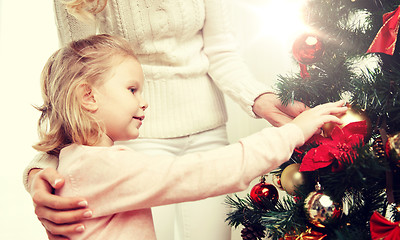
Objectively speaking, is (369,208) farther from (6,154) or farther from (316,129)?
(6,154)

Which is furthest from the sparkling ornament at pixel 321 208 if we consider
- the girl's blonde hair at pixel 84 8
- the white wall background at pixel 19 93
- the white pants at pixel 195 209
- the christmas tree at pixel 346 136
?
the white wall background at pixel 19 93

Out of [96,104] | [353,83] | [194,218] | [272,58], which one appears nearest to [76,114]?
[96,104]

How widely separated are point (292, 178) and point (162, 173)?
0.77 ft

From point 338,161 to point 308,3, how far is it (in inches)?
12.4

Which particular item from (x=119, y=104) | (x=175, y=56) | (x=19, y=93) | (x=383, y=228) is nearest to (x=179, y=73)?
(x=175, y=56)

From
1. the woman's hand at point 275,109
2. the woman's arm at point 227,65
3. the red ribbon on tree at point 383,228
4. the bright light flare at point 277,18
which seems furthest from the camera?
the bright light flare at point 277,18

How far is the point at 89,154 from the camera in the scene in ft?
2.27

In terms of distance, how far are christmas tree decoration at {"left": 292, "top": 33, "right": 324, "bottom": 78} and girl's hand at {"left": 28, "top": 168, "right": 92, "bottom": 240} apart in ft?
1.56

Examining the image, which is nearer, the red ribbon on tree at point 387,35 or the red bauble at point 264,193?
the red ribbon on tree at point 387,35

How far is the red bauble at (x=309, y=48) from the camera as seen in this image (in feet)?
2.22

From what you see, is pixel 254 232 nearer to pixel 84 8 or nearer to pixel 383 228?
pixel 383 228

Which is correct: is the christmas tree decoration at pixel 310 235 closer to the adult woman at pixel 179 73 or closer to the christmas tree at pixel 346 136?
the christmas tree at pixel 346 136

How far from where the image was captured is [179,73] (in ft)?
3.29

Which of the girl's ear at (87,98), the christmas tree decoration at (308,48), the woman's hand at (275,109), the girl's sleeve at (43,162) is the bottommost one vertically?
the girl's sleeve at (43,162)
